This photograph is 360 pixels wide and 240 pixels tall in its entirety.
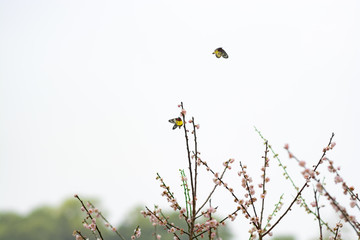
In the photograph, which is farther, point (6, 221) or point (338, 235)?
point (6, 221)

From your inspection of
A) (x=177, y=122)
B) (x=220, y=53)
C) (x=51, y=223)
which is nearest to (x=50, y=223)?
(x=51, y=223)

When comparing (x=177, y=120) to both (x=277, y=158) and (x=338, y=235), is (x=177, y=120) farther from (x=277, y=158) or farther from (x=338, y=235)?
(x=338, y=235)

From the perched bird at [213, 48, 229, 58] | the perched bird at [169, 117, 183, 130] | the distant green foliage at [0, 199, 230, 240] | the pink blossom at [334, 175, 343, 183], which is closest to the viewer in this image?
the pink blossom at [334, 175, 343, 183]

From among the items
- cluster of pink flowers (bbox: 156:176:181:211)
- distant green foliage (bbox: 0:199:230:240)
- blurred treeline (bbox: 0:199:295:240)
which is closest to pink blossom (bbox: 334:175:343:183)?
cluster of pink flowers (bbox: 156:176:181:211)

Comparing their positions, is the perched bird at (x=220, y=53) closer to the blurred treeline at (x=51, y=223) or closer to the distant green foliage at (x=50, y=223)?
the blurred treeline at (x=51, y=223)

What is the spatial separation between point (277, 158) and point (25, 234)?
5231 cm

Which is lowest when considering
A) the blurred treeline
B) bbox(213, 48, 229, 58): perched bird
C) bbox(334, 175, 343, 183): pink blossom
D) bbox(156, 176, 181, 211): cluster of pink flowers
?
bbox(334, 175, 343, 183): pink blossom

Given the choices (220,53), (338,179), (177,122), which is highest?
(220,53)

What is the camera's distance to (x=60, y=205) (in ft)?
180

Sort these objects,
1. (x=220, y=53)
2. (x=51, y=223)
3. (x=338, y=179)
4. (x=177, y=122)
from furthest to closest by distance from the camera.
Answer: (x=51, y=223)
(x=220, y=53)
(x=177, y=122)
(x=338, y=179)

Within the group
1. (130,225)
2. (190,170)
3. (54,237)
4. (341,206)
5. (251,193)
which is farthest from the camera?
(54,237)

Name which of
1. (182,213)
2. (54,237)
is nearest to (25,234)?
(54,237)

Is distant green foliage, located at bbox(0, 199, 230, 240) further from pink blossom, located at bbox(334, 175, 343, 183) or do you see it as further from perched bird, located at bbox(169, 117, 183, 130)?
pink blossom, located at bbox(334, 175, 343, 183)

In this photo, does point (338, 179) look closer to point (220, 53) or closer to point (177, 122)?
point (177, 122)
